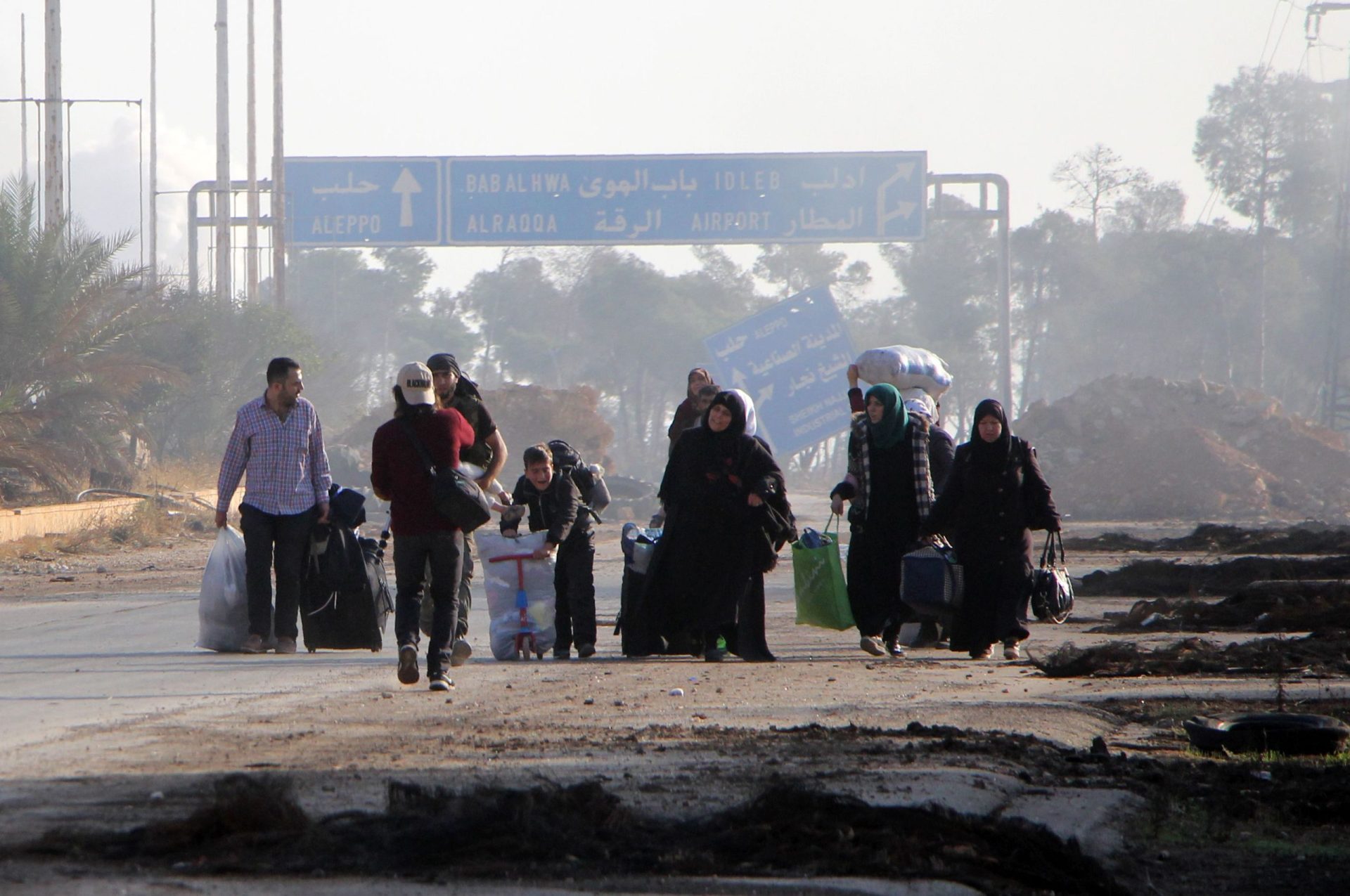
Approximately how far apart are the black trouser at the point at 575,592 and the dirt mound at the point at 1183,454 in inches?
1227

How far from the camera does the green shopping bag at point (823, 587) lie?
9.84 meters

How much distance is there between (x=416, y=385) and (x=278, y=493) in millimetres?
1894

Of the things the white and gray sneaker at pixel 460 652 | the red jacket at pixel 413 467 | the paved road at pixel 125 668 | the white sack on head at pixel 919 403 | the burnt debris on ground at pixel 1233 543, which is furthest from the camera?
the burnt debris on ground at pixel 1233 543

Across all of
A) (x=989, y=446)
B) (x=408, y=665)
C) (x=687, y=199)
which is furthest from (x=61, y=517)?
(x=408, y=665)

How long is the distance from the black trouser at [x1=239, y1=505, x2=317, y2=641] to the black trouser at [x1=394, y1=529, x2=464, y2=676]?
164 centimetres

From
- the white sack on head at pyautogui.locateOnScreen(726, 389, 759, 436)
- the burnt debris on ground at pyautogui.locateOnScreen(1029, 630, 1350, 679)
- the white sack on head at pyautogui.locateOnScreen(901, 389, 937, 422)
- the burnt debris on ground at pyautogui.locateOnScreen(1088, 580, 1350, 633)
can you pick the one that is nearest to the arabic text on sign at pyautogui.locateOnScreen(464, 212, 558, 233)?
Answer: the burnt debris on ground at pyautogui.locateOnScreen(1088, 580, 1350, 633)

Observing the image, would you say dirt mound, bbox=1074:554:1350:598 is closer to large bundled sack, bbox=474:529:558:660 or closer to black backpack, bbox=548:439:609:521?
black backpack, bbox=548:439:609:521

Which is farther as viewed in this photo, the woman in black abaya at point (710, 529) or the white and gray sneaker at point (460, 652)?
the woman in black abaya at point (710, 529)

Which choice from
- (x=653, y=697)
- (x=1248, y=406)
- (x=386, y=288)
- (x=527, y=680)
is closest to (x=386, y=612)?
(x=527, y=680)

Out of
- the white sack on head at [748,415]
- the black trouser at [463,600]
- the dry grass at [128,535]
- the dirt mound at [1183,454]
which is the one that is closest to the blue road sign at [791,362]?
the dry grass at [128,535]

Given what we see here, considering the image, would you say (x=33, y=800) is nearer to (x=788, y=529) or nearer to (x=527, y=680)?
(x=527, y=680)

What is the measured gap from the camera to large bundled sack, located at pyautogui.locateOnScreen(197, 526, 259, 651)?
9484 mm

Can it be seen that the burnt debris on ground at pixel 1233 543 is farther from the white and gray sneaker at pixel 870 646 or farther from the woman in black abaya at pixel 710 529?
the woman in black abaya at pixel 710 529

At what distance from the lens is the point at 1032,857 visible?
433cm
